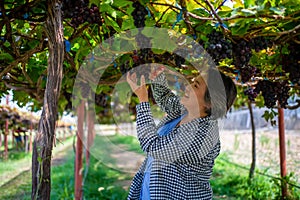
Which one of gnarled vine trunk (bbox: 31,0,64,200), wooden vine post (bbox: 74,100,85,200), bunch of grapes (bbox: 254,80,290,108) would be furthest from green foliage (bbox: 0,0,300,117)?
wooden vine post (bbox: 74,100,85,200)

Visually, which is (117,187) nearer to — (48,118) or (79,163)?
(79,163)

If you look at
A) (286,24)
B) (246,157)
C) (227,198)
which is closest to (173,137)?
(286,24)

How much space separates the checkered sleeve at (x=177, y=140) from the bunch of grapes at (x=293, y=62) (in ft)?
2.20

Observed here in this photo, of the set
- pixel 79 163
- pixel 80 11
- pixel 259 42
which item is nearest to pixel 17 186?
pixel 79 163

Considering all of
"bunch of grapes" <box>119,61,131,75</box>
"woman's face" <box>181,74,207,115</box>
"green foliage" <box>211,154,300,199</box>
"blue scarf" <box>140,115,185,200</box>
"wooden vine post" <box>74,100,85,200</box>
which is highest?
"bunch of grapes" <box>119,61,131,75</box>

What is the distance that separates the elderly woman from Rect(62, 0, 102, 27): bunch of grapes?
0.39m

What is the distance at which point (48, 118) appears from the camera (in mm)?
1493

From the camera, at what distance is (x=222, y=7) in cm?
192

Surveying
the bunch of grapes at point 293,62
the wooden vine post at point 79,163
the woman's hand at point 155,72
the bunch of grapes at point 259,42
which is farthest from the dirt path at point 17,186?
the bunch of grapes at point 259,42

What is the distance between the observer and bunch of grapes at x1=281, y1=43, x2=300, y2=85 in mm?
2201

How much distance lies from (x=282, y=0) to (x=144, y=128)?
0.87 metres

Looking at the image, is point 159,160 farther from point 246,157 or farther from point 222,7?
point 246,157

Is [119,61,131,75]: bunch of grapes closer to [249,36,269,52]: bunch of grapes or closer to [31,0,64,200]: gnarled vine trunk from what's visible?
[249,36,269,52]: bunch of grapes

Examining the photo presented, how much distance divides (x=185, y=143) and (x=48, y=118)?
0.72 m
